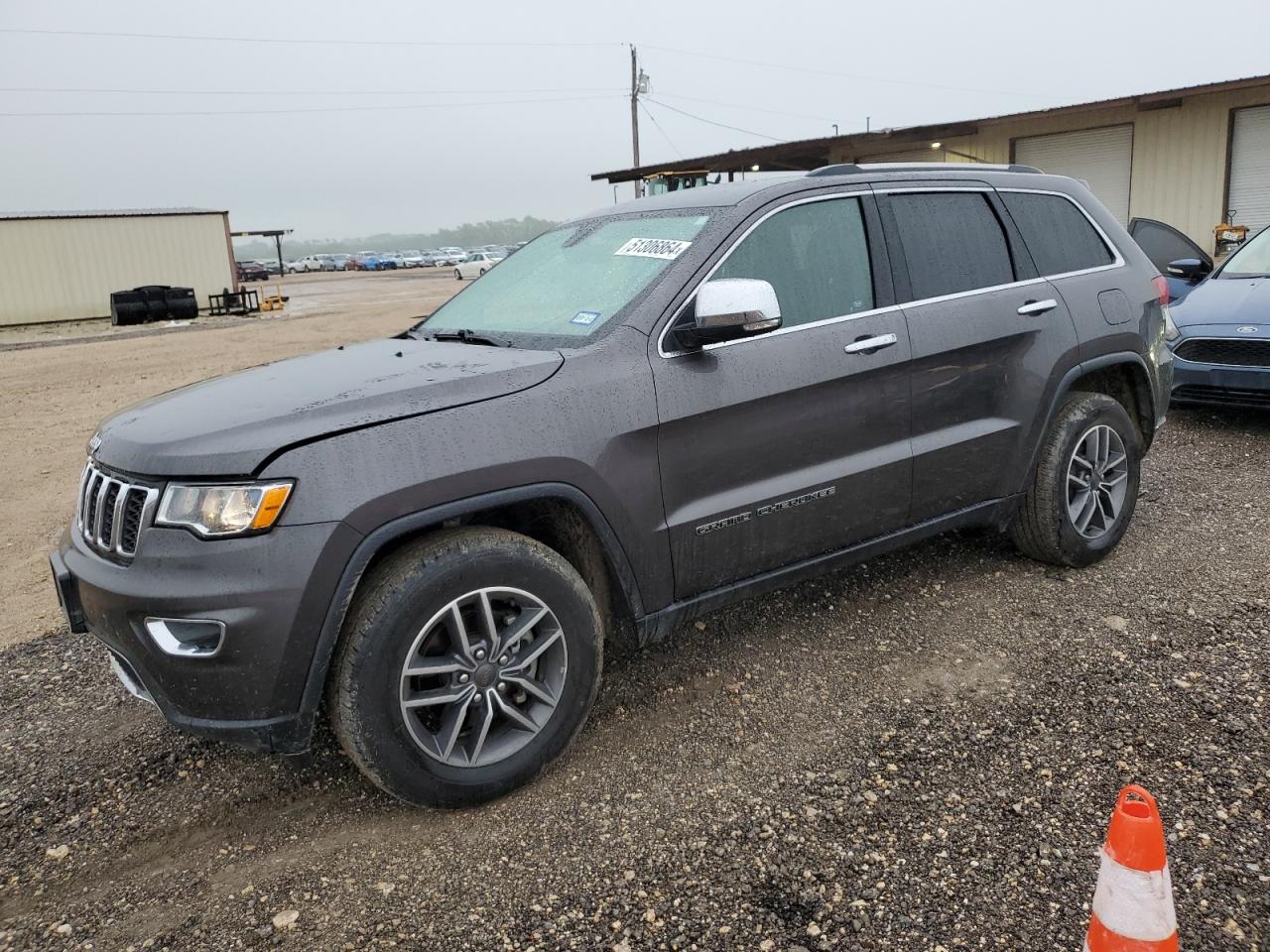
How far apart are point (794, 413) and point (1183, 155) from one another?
1434cm

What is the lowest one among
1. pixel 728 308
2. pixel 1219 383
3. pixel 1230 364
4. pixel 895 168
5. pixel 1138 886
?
pixel 1138 886

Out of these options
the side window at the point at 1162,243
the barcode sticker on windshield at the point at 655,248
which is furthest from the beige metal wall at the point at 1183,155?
the barcode sticker on windshield at the point at 655,248

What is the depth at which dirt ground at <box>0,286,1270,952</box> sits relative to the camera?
7.91 ft

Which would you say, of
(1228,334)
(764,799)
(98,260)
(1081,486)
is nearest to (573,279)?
(764,799)

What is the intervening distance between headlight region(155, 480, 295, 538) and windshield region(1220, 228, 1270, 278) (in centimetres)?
773

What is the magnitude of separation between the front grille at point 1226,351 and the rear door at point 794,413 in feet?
14.3

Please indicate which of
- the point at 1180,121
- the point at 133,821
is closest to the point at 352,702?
the point at 133,821

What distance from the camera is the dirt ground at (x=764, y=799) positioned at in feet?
7.91

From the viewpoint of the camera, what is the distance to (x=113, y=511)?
107 inches

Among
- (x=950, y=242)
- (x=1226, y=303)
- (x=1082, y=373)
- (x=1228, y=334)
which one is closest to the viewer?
(x=950, y=242)

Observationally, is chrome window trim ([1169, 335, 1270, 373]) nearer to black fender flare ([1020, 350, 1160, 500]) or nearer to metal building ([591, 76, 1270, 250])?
black fender flare ([1020, 350, 1160, 500])

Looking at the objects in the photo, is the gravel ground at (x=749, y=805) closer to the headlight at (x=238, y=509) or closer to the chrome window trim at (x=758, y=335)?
the headlight at (x=238, y=509)

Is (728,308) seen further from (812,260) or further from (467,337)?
(467,337)

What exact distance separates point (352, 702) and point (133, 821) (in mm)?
954
